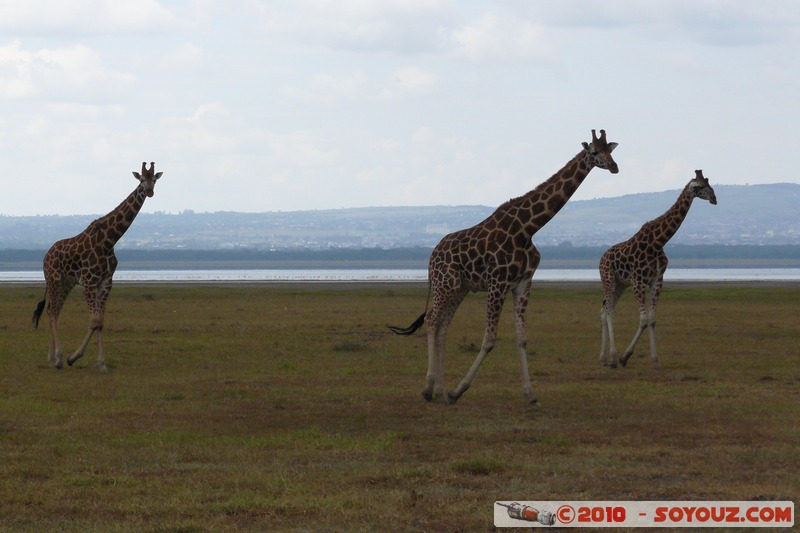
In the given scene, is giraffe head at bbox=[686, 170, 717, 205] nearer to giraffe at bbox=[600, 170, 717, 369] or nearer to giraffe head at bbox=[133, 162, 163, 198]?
giraffe at bbox=[600, 170, 717, 369]

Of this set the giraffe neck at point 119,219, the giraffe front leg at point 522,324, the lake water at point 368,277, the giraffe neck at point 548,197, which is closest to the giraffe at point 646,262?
the giraffe front leg at point 522,324

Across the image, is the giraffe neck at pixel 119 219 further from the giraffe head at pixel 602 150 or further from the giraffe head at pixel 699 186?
the giraffe head at pixel 699 186

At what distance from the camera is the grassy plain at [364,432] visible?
10250 millimetres

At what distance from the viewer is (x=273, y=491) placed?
10.7m

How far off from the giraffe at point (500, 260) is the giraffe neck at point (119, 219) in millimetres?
6296

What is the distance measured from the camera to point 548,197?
16.2 meters

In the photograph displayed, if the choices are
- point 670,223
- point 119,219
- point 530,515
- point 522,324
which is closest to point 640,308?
point 670,223

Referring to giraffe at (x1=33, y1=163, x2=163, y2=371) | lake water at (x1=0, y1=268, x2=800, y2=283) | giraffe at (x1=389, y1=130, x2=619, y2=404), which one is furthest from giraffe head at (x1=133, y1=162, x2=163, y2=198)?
lake water at (x1=0, y1=268, x2=800, y2=283)

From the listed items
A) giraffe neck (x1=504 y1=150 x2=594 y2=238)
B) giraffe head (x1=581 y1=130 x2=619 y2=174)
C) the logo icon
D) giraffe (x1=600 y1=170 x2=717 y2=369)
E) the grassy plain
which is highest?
giraffe head (x1=581 y1=130 x2=619 y2=174)

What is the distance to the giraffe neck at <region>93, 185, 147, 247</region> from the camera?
20.4m

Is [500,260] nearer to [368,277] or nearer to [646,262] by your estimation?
[646,262]

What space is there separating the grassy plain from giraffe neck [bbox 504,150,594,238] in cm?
241

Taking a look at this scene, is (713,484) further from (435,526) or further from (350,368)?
(350,368)

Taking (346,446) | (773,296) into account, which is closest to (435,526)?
(346,446)
